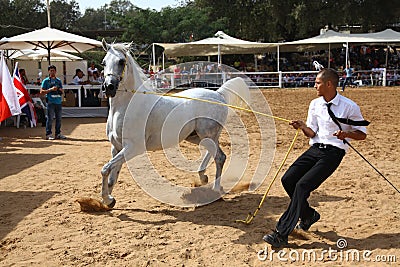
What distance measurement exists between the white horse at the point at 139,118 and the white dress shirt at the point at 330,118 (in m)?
1.93

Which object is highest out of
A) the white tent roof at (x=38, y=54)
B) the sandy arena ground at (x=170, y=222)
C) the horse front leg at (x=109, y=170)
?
the white tent roof at (x=38, y=54)

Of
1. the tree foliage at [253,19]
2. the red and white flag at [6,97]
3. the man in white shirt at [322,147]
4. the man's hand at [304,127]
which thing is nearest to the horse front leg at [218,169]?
the man in white shirt at [322,147]

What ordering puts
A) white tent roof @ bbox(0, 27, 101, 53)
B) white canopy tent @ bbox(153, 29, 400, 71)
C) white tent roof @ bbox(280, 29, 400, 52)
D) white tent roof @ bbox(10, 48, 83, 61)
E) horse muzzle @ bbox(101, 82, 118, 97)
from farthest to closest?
white tent roof @ bbox(280, 29, 400, 52) < white canopy tent @ bbox(153, 29, 400, 71) < white tent roof @ bbox(10, 48, 83, 61) < white tent roof @ bbox(0, 27, 101, 53) < horse muzzle @ bbox(101, 82, 118, 97)

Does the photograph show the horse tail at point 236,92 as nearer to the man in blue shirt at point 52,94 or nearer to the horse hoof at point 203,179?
the horse hoof at point 203,179

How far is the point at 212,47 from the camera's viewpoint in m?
27.8

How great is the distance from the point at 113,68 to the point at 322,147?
2.67 meters

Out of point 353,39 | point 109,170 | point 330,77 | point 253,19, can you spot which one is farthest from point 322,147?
point 253,19

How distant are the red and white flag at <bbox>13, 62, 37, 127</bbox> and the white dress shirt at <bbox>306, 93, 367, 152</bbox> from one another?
10124 millimetres

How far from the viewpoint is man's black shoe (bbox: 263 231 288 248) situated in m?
4.48

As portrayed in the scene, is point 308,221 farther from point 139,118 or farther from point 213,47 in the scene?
point 213,47

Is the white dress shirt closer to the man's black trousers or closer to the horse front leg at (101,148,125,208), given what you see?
the man's black trousers

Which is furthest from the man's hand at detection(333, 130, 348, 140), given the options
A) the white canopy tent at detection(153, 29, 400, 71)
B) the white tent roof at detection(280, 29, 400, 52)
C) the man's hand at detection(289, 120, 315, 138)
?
the white tent roof at detection(280, 29, 400, 52)

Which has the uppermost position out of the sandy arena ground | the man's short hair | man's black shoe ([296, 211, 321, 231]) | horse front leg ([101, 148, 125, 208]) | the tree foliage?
the tree foliage

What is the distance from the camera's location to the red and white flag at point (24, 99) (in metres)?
12.8
